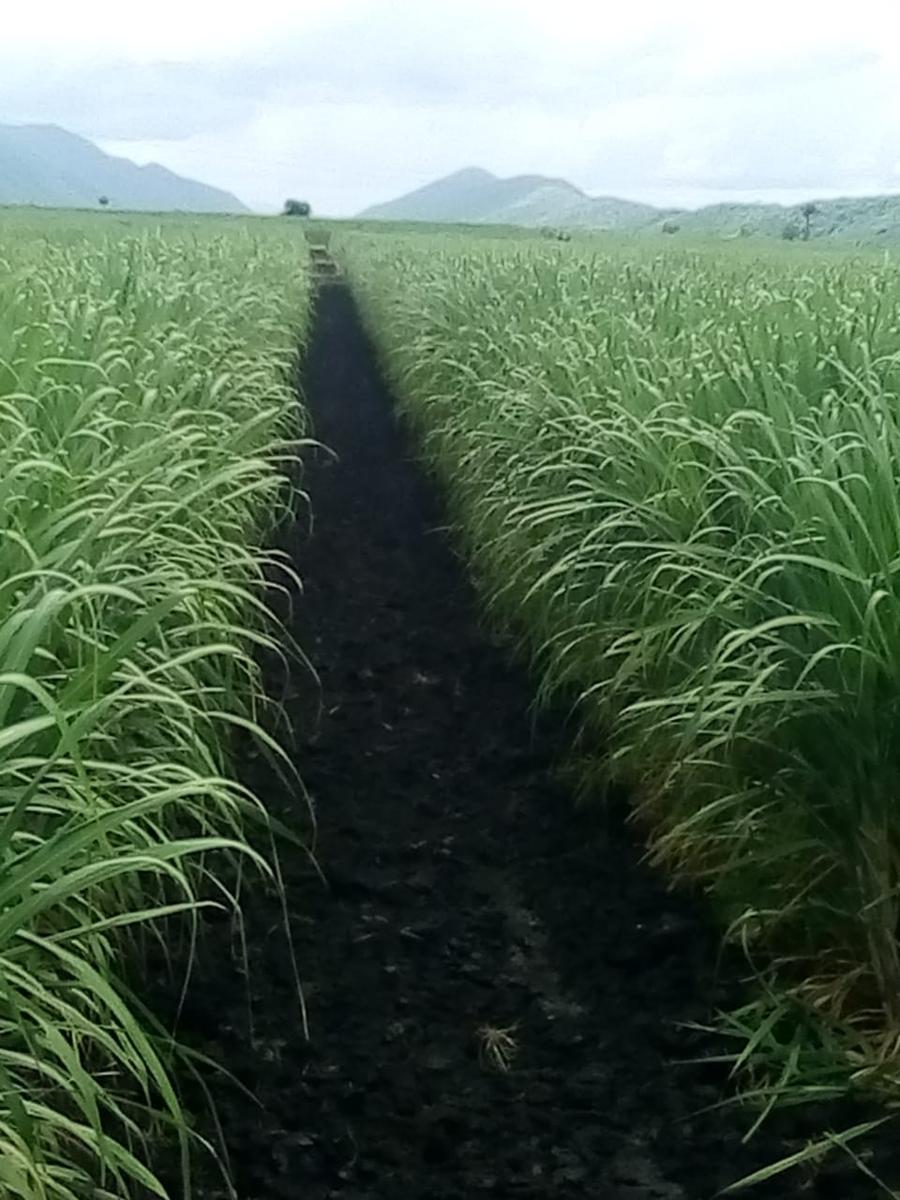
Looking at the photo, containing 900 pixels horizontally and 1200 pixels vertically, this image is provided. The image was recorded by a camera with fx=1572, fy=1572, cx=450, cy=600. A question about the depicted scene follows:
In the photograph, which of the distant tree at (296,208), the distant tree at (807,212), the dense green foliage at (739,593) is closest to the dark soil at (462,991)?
the dense green foliage at (739,593)

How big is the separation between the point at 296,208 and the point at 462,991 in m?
65.1

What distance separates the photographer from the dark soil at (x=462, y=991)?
7.39ft

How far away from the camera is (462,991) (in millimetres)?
2762

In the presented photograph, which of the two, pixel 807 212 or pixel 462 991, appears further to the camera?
pixel 807 212

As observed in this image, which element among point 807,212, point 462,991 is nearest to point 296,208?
point 807,212

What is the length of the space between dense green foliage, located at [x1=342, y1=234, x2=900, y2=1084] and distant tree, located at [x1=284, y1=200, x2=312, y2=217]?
62.0 metres

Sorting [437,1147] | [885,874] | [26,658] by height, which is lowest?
[437,1147]

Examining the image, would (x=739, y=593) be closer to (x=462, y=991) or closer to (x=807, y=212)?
(x=462, y=991)

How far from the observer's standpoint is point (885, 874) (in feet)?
7.56

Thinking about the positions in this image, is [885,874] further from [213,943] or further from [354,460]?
[354,460]

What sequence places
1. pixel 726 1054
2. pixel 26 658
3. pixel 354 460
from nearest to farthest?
pixel 26 658 < pixel 726 1054 < pixel 354 460

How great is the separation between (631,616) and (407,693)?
1132mm

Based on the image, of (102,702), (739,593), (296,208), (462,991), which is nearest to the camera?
(102,702)

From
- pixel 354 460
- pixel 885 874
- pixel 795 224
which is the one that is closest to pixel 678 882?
pixel 885 874
